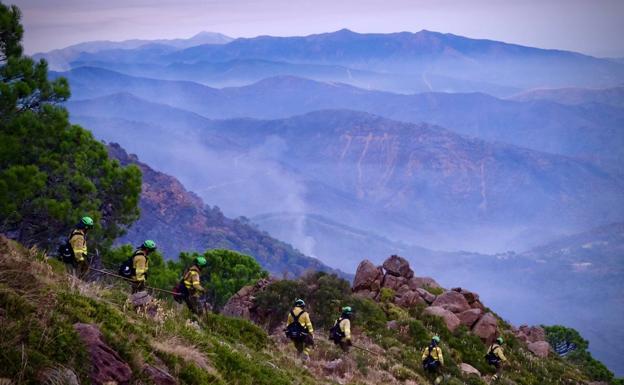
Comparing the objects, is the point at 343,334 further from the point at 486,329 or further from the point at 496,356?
the point at 486,329

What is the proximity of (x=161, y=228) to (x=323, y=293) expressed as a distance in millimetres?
Answer: 142788

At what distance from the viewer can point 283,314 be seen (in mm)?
25719

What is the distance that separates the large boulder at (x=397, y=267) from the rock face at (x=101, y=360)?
992 inches

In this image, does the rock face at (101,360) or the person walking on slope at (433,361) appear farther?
the person walking on slope at (433,361)

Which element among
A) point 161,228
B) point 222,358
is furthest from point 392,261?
point 161,228

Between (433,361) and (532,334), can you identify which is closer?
(433,361)

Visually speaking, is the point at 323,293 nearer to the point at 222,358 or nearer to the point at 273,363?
the point at 273,363

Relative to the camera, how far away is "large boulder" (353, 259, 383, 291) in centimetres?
3192

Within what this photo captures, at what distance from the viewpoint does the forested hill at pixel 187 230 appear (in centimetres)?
16100

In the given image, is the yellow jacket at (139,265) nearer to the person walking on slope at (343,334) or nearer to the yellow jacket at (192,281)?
the yellow jacket at (192,281)

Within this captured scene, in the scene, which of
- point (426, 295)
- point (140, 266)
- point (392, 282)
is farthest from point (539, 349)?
point (140, 266)

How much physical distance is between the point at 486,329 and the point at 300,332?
46.1ft

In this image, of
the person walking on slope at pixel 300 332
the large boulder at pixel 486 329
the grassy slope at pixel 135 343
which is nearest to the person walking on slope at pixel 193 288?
the grassy slope at pixel 135 343

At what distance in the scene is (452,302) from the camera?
3183cm
